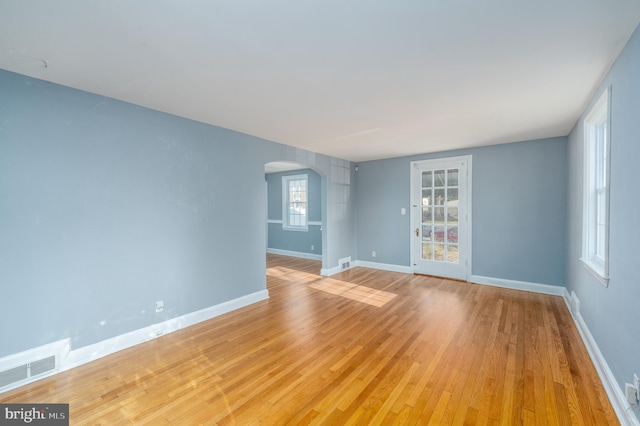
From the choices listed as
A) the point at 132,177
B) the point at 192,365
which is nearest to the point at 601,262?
the point at 192,365

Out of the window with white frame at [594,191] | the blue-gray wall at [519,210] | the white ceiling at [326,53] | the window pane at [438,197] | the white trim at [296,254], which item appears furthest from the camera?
the white trim at [296,254]

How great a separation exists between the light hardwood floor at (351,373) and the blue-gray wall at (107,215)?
1.57ft

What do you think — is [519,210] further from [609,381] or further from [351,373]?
[351,373]

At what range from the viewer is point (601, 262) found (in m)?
2.68

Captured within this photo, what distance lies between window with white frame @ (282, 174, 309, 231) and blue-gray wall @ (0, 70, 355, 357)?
12.2ft

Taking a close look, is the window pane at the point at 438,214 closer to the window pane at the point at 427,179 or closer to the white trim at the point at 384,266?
the window pane at the point at 427,179

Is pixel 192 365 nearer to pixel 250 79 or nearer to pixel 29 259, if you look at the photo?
pixel 29 259

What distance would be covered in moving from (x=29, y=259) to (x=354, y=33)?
10.1ft

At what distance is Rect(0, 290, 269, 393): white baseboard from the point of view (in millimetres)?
2246

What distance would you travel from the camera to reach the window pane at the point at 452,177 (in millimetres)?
5164

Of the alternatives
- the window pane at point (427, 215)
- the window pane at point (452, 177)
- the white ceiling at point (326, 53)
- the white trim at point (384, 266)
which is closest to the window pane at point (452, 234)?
the window pane at point (427, 215)

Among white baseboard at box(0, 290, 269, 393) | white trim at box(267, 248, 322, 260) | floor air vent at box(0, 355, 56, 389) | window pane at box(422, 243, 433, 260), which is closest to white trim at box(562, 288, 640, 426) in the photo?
window pane at box(422, 243, 433, 260)

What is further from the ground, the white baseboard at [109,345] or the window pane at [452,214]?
the window pane at [452,214]

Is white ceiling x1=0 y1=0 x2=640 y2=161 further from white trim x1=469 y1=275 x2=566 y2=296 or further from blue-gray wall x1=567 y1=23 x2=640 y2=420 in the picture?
white trim x1=469 y1=275 x2=566 y2=296
